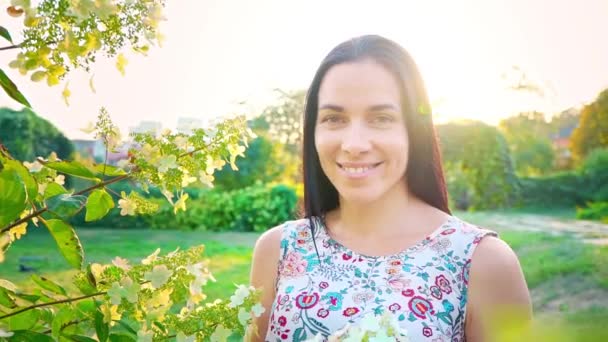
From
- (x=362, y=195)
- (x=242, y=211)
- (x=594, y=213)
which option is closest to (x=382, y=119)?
(x=362, y=195)

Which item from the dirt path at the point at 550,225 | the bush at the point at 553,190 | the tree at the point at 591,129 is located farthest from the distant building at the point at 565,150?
the dirt path at the point at 550,225

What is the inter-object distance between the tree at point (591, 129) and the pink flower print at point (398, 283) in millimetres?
17198

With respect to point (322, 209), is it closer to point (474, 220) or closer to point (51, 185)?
point (51, 185)

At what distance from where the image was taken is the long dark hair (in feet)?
5.15

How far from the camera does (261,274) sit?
1.75 metres

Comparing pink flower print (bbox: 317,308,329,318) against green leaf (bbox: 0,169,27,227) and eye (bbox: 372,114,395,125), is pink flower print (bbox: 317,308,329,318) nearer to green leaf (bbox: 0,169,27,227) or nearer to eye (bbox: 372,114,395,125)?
eye (bbox: 372,114,395,125)

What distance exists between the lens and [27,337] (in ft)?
2.67

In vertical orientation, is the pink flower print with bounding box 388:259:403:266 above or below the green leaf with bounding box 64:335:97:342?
below

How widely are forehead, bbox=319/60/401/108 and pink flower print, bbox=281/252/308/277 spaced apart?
39cm

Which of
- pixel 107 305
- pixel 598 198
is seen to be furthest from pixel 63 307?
pixel 598 198

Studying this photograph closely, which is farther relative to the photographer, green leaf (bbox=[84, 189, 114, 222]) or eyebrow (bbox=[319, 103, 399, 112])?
eyebrow (bbox=[319, 103, 399, 112])

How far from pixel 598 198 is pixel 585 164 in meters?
1.15

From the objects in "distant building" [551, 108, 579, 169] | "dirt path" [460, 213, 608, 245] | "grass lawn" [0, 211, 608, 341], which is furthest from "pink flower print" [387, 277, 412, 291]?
"distant building" [551, 108, 579, 169]

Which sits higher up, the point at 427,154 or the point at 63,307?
the point at 427,154
